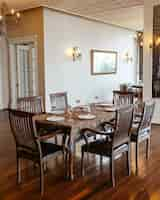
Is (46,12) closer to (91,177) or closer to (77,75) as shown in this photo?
(77,75)

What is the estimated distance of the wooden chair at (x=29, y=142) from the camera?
279 centimetres

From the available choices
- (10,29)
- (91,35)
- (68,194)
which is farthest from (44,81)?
(68,194)

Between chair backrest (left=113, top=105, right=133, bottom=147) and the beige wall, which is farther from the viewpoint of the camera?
the beige wall

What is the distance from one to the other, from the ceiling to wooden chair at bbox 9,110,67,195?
4341 millimetres

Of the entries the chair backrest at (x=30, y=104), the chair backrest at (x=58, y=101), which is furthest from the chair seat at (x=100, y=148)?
the chair backrest at (x=58, y=101)

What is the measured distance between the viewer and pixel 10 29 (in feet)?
25.6

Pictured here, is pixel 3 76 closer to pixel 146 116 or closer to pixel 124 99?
pixel 124 99

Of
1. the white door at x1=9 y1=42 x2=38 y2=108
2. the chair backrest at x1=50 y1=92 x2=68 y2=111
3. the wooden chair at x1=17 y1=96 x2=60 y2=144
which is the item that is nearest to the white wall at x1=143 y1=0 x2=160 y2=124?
the chair backrest at x1=50 y1=92 x2=68 y2=111

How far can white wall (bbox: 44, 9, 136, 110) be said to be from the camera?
721 centimetres

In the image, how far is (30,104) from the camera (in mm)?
4125

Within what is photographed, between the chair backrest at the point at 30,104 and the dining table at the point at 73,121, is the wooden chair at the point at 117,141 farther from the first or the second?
the chair backrest at the point at 30,104

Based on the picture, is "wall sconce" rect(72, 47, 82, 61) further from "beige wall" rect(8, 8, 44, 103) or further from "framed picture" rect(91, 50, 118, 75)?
"beige wall" rect(8, 8, 44, 103)

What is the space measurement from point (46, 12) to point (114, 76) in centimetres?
407

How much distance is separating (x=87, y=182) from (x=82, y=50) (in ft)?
19.0
